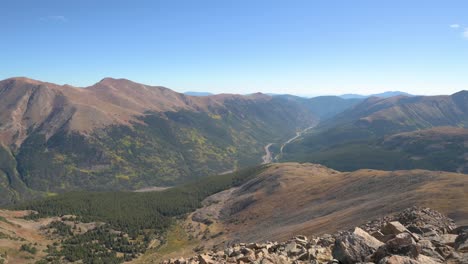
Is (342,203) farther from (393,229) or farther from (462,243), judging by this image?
(462,243)

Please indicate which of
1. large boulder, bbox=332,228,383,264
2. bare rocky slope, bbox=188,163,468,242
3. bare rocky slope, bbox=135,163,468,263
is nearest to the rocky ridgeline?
large boulder, bbox=332,228,383,264

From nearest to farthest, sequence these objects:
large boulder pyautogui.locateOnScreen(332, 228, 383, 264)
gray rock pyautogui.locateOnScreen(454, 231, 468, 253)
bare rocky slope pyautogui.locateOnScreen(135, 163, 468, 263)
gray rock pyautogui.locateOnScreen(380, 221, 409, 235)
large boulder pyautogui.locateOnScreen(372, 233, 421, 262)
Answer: large boulder pyautogui.locateOnScreen(372, 233, 421, 262)
large boulder pyautogui.locateOnScreen(332, 228, 383, 264)
gray rock pyautogui.locateOnScreen(454, 231, 468, 253)
gray rock pyautogui.locateOnScreen(380, 221, 409, 235)
bare rocky slope pyautogui.locateOnScreen(135, 163, 468, 263)

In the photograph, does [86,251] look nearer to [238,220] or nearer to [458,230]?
[238,220]

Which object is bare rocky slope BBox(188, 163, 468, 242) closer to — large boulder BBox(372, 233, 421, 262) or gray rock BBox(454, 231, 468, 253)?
gray rock BBox(454, 231, 468, 253)

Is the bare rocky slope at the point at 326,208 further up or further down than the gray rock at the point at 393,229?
further down

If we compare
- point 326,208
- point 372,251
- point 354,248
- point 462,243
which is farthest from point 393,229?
point 326,208

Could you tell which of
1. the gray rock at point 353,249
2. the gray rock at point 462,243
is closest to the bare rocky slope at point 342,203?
the gray rock at point 462,243

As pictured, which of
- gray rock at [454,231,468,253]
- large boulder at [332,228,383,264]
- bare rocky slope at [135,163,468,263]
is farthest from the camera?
bare rocky slope at [135,163,468,263]

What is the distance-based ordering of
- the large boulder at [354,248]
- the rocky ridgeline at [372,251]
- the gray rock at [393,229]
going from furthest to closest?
the gray rock at [393,229] → the large boulder at [354,248] → the rocky ridgeline at [372,251]

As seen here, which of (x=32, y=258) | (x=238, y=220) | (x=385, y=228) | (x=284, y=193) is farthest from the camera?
(x=284, y=193)

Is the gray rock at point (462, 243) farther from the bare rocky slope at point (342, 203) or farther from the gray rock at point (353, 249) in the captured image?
the bare rocky slope at point (342, 203)

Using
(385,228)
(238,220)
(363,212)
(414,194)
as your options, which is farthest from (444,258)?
(238,220)
